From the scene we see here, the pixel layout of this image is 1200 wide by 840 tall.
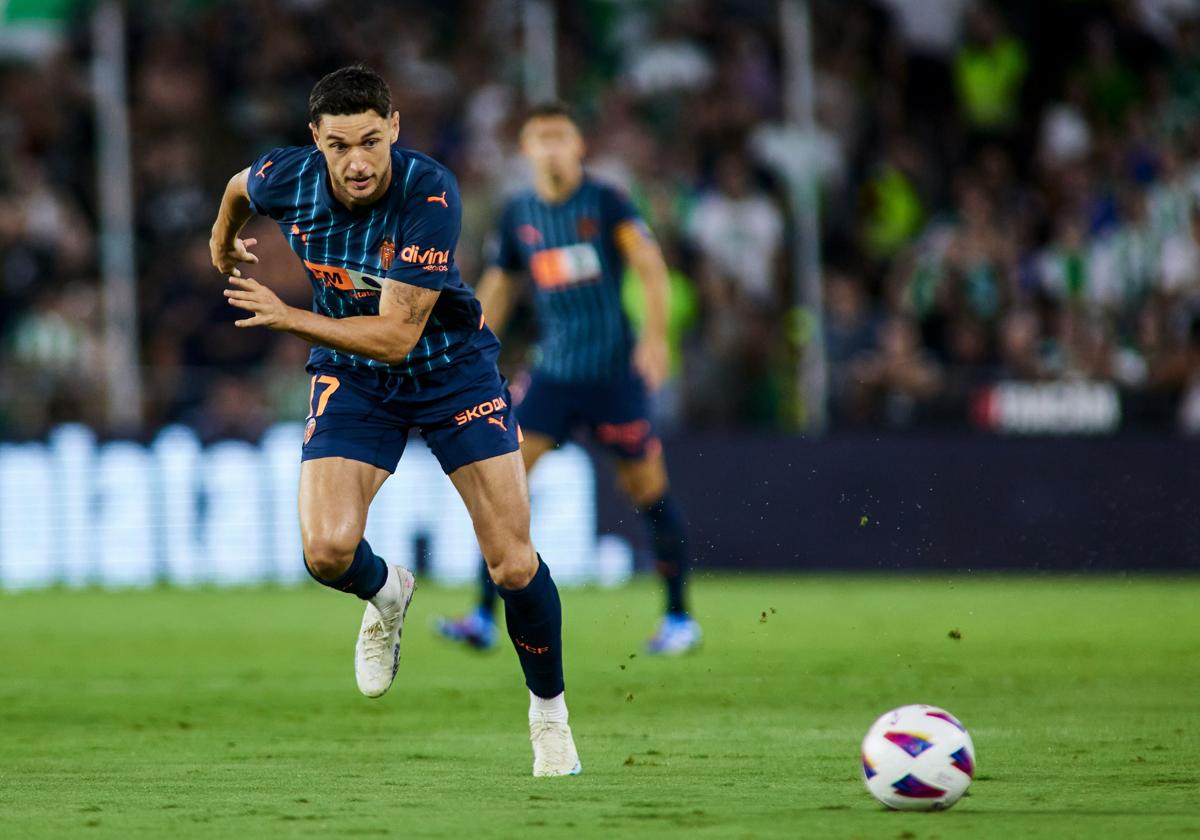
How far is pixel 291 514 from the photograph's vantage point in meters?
16.6

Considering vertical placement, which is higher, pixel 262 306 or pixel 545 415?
pixel 262 306

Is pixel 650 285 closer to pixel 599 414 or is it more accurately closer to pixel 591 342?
pixel 591 342

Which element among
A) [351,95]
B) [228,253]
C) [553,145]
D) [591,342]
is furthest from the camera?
[591,342]

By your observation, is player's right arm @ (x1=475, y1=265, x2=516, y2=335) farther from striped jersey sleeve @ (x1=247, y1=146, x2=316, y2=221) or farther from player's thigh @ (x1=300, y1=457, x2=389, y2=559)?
player's thigh @ (x1=300, y1=457, x2=389, y2=559)

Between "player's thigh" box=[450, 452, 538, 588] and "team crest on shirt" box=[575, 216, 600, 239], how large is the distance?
4.31 meters

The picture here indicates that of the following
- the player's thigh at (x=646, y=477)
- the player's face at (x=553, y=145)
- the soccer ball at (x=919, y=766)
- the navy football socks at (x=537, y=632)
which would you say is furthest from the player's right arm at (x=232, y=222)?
the player's thigh at (x=646, y=477)

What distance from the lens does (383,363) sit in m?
7.04

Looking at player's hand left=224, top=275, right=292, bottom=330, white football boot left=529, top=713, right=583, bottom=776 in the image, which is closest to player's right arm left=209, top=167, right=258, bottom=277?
player's hand left=224, top=275, right=292, bottom=330

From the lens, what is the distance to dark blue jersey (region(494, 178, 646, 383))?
11.2 metres

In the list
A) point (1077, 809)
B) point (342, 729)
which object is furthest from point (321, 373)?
point (1077, 809)

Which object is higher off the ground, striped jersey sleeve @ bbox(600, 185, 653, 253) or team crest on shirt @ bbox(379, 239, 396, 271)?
striped jersey sleeve @ bbox(600, 185, 653, 253)

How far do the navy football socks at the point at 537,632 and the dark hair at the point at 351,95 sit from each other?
1639 mm

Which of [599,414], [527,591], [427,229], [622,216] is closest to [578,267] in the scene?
[622,216]

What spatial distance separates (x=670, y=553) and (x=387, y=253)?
15.2 feet
